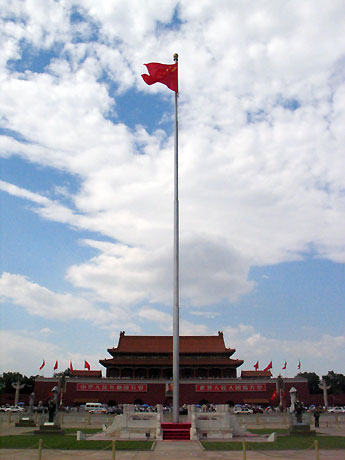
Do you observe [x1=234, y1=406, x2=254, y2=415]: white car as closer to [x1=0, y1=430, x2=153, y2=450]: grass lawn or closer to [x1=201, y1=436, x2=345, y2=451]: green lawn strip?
[x1=201, y1=436, x2=345, y2=451]: green lawn strip

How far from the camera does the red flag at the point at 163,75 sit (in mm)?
20188

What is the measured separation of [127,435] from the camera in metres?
19.4

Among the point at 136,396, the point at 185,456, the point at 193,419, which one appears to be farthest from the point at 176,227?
the point at 136,396

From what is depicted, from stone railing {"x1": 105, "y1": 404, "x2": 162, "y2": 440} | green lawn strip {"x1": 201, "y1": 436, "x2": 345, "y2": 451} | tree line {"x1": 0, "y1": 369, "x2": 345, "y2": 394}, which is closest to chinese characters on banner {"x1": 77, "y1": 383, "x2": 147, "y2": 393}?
tree line {"x1": 0, "y1": 369, "x2": 345, "y2": 394}

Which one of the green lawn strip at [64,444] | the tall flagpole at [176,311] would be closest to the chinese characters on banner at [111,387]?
the tall flagpole at [176,311]

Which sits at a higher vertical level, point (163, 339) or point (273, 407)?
point (163, 339)

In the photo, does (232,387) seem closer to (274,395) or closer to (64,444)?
(274,395)

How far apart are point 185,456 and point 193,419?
679 centimetres

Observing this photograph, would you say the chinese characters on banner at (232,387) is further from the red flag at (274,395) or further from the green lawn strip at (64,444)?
the green lawn strip at (64,444)

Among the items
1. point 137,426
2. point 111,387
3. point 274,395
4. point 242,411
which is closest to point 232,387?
point 274,395

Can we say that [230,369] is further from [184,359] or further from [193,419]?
[193,419]

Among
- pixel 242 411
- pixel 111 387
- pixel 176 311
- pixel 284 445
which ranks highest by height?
pixel 176 311

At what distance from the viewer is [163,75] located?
20.4m

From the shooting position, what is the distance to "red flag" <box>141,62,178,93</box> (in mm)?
20188
